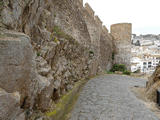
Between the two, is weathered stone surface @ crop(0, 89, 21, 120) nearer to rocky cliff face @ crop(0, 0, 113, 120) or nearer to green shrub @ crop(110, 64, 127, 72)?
rocky cliff face @ crop(0, 0, 113, 120)

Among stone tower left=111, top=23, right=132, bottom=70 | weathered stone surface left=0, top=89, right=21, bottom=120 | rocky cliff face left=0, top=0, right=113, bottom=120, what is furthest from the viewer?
stone tower left=111, top=23, right=132, bottom=70

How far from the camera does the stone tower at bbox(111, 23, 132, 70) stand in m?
16.0

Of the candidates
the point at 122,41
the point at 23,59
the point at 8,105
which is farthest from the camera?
the point at 122,41

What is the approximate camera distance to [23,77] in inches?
63.7

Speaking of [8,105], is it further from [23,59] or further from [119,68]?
[119,68]

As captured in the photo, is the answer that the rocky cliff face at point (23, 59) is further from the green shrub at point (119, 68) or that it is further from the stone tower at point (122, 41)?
the stone tower at point (122, 41)

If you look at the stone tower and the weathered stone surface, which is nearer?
the weathered stone surface

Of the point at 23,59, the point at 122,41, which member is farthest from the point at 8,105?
the point at 122,41

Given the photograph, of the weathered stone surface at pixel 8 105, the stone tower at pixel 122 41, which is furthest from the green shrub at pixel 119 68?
the weathered stone surface at pixel 8 105

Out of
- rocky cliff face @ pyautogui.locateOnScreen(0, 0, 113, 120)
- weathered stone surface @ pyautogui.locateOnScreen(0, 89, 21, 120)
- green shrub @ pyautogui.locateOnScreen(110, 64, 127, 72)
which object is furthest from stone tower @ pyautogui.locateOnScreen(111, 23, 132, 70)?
weathered stone surface @ pyautogui.locateOnScreen(0, 89, 21, 120)

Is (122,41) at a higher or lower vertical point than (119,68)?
higher

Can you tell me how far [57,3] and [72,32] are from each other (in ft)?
4.59

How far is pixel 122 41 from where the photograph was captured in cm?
1647

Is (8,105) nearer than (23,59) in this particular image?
Yes
